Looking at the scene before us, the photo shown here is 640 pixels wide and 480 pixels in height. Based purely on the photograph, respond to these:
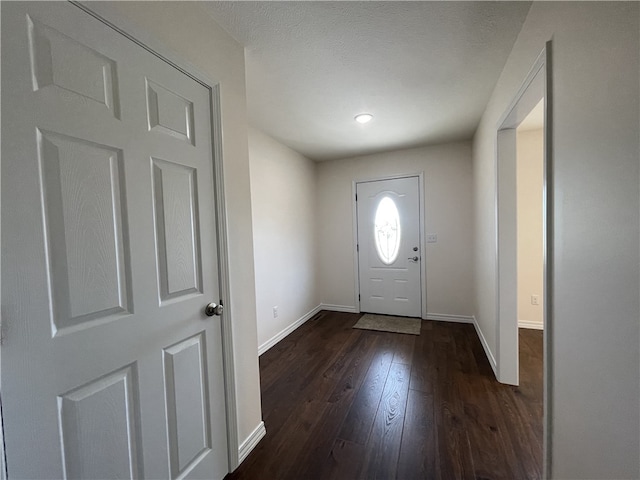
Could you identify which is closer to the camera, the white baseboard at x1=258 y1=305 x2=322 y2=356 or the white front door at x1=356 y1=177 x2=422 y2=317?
the white baseboard at x1=258 y1=305 x2=322 y2=356

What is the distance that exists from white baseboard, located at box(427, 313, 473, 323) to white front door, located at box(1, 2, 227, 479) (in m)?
3.16

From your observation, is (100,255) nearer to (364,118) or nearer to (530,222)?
(364,118)

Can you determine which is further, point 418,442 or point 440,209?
point 440,209

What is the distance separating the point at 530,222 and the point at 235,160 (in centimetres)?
346

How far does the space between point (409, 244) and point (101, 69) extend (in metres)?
3.55

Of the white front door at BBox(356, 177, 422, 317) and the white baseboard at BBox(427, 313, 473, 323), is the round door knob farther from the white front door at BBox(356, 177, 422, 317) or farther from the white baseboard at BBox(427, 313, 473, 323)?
the white baseboard at BBox(427, 313, 473, 323)

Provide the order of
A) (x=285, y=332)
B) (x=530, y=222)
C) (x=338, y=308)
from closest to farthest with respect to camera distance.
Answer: (x=530, y=222) < (x=285, y=332) < (x=338, y=308)

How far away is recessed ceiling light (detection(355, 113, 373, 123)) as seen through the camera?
8.21 ft

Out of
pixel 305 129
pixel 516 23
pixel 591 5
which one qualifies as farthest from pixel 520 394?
pixel 305 129

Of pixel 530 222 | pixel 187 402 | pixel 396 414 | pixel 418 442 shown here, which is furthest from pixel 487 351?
pixel 187 402

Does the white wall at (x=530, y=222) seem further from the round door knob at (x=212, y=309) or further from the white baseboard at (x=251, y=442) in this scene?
the round door knob at (x=212, y=309)

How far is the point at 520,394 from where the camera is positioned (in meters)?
1.95

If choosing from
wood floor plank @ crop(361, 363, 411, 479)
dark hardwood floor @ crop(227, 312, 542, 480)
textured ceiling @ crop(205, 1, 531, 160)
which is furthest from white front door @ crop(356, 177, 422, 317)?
wood floor plank @ crop(361, 363, 411, 479)

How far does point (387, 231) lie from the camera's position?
152 inches
